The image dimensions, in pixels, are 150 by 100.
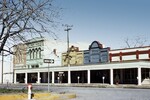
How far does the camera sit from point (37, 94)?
21.3 metres

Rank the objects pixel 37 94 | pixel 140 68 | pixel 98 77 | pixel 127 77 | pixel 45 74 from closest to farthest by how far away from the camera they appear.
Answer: pixel 37 94
pixel 140 68
pixel 127 77
pixel 98 77
pixel 45 74


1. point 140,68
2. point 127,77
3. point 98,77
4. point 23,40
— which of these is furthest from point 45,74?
point 23,40

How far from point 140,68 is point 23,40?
36.5m

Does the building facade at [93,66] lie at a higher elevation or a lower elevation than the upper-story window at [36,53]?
lower

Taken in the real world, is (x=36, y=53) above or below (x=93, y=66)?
above

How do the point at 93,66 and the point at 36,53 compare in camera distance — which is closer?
the point at 93,66

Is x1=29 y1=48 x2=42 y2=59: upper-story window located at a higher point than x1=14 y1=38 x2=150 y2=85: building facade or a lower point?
higher

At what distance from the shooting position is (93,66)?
214 feet

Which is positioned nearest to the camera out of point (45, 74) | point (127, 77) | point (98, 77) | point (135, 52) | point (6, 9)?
point (6, 9)

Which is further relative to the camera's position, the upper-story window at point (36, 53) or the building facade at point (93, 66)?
the upper-story window at point (36, 53)

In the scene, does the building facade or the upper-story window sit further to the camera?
the upper-story window

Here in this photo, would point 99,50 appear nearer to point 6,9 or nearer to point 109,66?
point 109,66

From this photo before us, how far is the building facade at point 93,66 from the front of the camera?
194 feet

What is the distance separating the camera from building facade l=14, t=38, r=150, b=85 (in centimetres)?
5919
